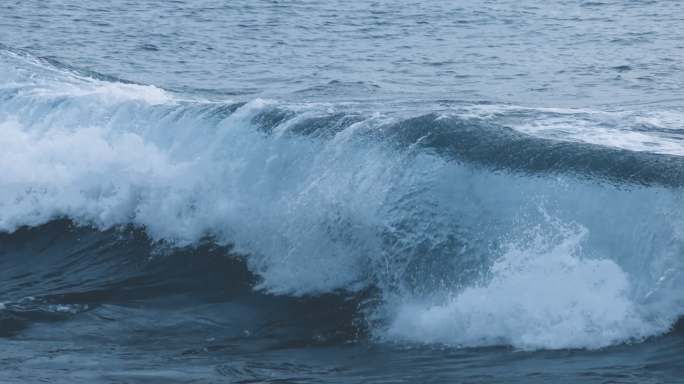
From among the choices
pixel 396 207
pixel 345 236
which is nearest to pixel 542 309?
pixel 396 207

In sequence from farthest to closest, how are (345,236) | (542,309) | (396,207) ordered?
1. (345,236)
2. (396,207)
3. (542,309)

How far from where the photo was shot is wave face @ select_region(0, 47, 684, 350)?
7441mm

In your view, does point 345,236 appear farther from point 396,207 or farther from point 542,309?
point 542,309

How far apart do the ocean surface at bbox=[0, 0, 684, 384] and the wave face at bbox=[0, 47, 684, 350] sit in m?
0.02

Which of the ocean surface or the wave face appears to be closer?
the ocean surface

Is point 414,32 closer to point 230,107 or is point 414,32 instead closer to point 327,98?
point 327,98

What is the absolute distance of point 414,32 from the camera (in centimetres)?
2192

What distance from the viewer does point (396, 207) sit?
8.71 metres

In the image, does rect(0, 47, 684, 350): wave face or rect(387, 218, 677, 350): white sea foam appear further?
rect(0, 47, 684, 350): wave face

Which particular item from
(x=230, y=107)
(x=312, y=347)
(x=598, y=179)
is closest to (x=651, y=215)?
(x=598, y=179)

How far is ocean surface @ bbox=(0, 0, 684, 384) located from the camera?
712cm

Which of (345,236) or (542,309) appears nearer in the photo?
(542,309)

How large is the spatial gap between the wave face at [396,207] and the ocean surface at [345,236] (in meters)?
0.02

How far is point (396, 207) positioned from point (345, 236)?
57cm
